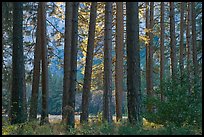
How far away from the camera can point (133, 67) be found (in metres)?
12.5

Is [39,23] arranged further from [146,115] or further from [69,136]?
[69,136]

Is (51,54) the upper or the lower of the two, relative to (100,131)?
upper

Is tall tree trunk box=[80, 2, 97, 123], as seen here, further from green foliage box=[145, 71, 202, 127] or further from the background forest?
green foliage box=[145, 71, 202, 127]

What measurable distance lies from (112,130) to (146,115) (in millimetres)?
1758

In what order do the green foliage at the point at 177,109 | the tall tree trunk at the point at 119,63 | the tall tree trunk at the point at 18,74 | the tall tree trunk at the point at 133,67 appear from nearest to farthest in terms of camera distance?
1. the green foliage at the point at 177,109
2. the tall tree trunk at the point at 133,67
3. the tall tree trunk at the point at 18,74
4. the tall tree trunk at the point at 119,63

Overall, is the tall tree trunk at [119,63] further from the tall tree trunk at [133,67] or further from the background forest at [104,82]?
the tall tree trunk at [133,67]

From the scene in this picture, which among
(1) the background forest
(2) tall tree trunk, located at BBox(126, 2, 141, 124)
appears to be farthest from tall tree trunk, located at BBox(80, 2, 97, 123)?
(2) tall tree trunk, located at BBox(126, 2, 141, 124)

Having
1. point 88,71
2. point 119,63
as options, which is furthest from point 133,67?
point 119,63

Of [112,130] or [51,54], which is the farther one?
[51,54]

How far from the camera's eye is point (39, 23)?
2094 cm

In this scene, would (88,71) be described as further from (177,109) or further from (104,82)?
(177,109)

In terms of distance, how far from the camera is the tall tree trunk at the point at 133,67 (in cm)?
1235

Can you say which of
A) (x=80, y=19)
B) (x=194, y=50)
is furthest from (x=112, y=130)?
(x=194, y=50)

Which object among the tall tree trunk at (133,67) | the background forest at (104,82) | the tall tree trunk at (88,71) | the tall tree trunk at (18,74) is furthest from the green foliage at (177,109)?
the tall tree trunk at (88,71)
